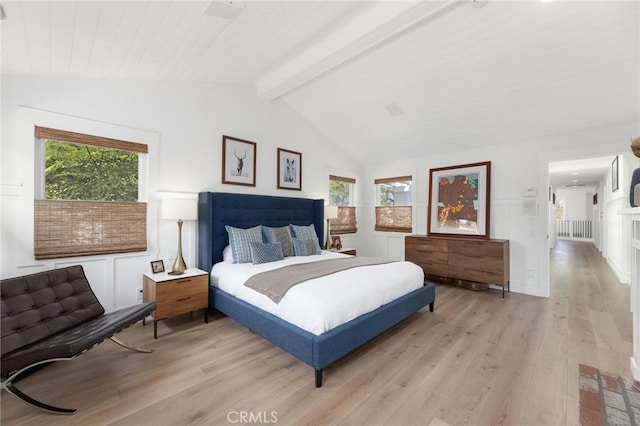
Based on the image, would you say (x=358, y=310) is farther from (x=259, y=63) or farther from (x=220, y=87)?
(x=220, y=87)

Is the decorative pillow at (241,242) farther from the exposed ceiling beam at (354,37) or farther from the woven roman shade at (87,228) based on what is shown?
the exposed ceiling beam at (354,37)

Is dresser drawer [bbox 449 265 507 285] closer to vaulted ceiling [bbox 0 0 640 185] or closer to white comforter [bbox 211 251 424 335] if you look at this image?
white comforter [bbox 211 251 424 335]

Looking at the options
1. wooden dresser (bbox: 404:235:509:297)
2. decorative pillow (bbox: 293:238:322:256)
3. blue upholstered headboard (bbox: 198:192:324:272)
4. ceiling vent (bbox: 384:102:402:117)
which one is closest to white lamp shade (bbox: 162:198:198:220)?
blue upholstered headboard (bbox: 198:192:324:272)

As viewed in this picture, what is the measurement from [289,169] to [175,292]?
268 cm

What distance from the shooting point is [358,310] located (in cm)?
235

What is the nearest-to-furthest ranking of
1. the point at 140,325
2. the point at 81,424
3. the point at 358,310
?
the point at 81,424, the point at 358,310, the point at 140,325

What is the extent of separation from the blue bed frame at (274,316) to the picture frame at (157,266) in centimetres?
49

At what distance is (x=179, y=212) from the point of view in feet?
10.5

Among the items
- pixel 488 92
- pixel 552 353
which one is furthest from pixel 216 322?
pixel 488 92

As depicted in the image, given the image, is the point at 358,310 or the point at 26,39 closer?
the point at 26,39

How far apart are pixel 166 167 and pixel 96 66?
117 centimetres

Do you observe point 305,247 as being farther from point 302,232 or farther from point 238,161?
point 238,161

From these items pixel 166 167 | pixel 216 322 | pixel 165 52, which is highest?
pixel 165 52

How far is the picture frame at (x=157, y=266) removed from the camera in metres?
3.11
